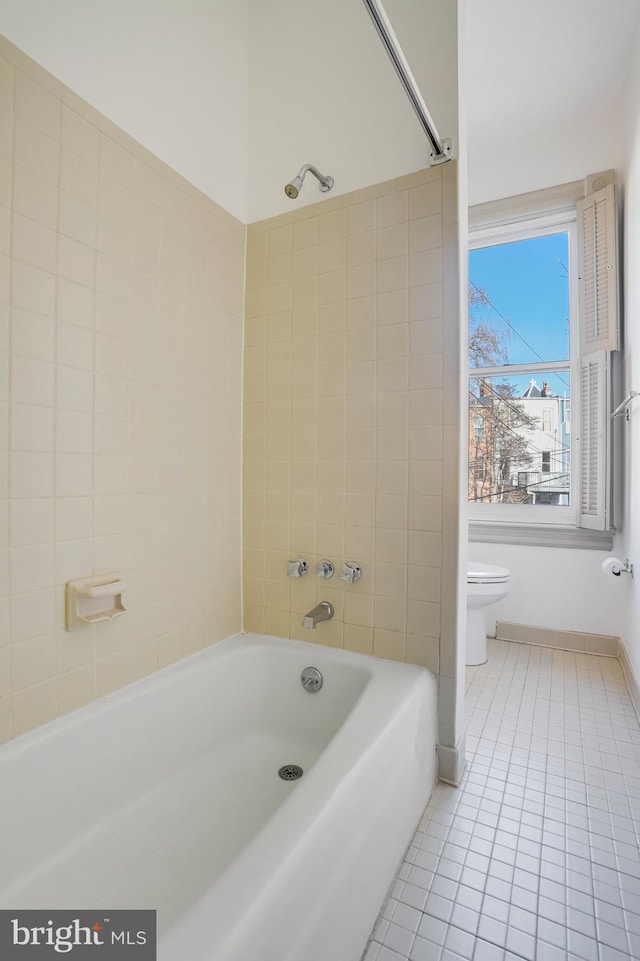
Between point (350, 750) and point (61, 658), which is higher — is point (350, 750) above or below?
below

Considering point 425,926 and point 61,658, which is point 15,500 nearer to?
point 61,658

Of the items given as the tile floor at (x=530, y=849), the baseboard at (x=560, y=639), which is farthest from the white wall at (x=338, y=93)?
the baseboard at (x=560, y=639)

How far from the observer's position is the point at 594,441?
2596 mm

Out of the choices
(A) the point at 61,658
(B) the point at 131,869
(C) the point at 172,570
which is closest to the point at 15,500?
(A) the point at 61,658

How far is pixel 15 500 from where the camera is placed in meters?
1.11

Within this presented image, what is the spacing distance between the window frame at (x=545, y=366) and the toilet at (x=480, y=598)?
563 millimetres

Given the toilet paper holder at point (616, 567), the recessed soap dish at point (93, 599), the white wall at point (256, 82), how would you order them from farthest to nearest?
the toilet paper holder at point (616, 567)
the white wall at point (256, 82)
the recessed soap dish at point (93, 599)

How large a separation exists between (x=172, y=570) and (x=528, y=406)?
235 cm

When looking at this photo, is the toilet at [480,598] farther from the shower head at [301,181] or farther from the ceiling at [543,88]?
the ceiling at [543,88]

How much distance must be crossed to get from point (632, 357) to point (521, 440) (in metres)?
0.82

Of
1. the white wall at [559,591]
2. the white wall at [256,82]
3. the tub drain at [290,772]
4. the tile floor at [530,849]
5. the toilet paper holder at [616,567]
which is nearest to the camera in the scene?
the tile floor at [530,849]

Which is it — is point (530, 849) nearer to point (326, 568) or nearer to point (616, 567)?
point (326, 568)

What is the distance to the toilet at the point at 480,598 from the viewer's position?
237 cm

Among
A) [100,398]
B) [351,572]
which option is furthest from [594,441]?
[100,398]
